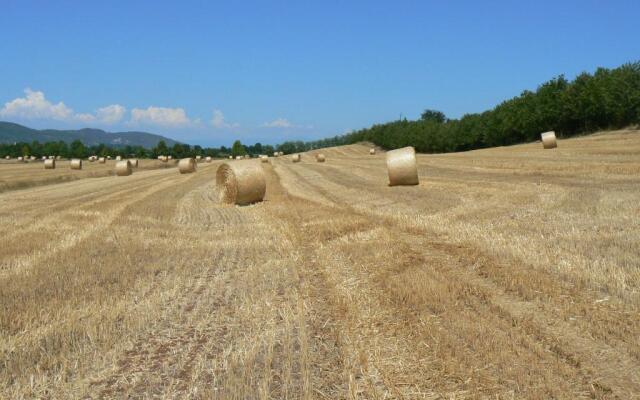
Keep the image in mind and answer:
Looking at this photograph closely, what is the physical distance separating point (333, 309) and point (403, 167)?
15.4 m

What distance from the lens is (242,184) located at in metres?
18.2

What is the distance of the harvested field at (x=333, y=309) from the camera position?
14.1 ft

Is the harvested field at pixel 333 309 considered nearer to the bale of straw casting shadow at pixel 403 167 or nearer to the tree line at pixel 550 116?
the bale of straw casting shadow at pixel 403 167

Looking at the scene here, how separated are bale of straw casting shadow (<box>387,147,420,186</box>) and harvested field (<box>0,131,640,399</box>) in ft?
28.1

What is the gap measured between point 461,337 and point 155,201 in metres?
16.6

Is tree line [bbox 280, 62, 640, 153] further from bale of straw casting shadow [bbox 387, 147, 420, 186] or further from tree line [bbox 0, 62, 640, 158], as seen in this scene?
bale of straw casting shadow [bbox 387, 147, 420, 186]

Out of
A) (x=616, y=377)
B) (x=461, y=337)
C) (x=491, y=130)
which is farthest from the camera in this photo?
(x=491, y=130)

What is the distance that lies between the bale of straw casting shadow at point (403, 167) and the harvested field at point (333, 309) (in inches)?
337

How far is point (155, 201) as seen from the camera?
19703 mm

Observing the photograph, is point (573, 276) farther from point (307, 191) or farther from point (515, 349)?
point (307, 191)

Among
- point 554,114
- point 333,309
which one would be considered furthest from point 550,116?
point 333,309

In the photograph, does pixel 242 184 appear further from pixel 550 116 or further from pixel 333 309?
pixel 550 116

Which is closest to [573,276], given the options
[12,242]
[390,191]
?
[12,242]

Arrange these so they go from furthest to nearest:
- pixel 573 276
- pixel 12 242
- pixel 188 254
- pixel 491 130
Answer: pixel 491 130, pixel 12 242, pixel 188 254, pixel 573 276
